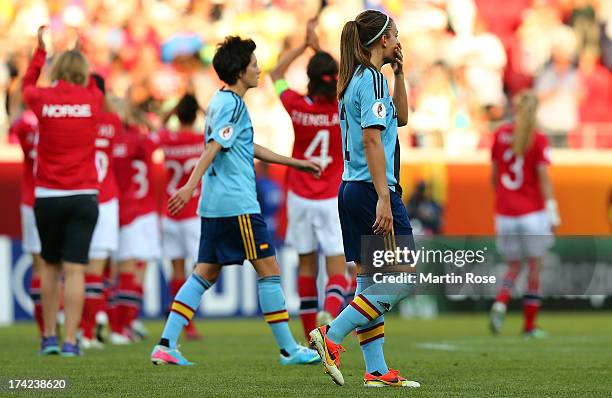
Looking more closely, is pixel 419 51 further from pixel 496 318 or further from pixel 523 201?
pixel 496 318

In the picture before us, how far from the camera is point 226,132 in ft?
27.7

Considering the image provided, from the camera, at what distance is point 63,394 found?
22.3 feet

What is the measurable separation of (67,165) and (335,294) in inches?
94.3

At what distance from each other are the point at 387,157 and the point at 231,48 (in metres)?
2.00

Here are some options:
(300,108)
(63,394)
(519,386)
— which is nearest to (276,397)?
(63,394)

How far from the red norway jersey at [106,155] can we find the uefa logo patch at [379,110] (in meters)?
4.78

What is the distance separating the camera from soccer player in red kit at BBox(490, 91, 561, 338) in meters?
13.2

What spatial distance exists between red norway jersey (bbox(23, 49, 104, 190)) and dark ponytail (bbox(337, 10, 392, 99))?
130 inches

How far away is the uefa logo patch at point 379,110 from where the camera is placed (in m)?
6.85

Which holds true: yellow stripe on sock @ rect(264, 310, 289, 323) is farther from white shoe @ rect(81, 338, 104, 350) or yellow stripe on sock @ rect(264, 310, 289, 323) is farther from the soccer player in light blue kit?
white shoe @ rect(81, 338, 104, 350)

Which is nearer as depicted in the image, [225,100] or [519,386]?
[519,386]

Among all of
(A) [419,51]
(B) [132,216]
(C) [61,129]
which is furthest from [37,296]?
(A) [419,51]

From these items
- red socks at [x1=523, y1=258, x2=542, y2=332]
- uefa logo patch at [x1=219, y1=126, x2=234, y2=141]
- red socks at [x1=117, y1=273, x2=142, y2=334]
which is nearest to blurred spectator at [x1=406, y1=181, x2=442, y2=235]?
red socks at [x1=523, y1=258, x2=542, y2=332]

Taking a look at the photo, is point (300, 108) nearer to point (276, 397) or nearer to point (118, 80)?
point (276, 397)
